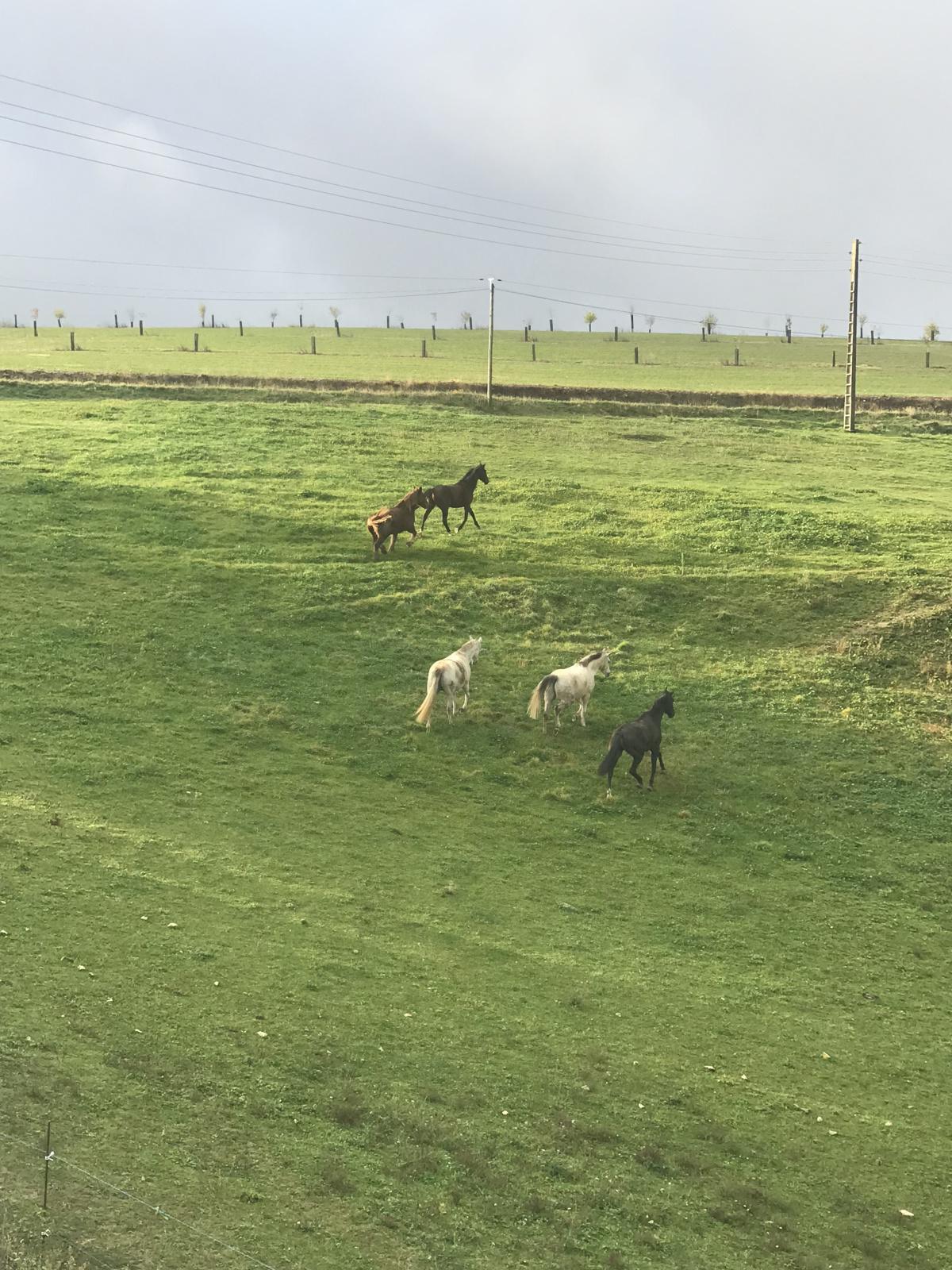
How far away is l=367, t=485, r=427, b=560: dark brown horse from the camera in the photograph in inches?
1123

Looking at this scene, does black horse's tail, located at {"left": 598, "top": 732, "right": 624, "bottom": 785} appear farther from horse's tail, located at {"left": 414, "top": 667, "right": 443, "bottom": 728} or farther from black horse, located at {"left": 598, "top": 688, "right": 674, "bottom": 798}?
horse's tail, located at {"left": 414, "top": 667, "right": 443, "bottom": 728}

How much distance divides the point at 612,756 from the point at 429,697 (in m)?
3.56

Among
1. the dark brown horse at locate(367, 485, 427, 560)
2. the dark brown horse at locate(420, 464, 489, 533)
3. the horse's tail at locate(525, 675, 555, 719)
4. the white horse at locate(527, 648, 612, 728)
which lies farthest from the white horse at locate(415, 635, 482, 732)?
the dark brown horse at locate(420, 464, 489, 533)

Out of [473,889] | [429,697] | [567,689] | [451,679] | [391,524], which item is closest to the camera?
[473,889]

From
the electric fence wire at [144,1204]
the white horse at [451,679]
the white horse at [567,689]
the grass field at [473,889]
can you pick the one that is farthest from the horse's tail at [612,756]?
the electric fence wire at [144,1204]

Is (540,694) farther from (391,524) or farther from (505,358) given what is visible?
(505,358)

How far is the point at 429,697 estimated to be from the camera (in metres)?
20.1

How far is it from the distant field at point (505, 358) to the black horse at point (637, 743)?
4079 centimetres

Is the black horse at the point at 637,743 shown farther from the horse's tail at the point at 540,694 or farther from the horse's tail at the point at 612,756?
the horse's tail at the point at 540,694

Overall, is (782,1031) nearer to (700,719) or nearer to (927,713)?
(700,719)

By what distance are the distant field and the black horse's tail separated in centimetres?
4114

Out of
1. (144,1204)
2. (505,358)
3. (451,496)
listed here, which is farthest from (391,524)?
(505,358)

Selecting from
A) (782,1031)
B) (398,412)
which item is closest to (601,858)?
(782,1031)

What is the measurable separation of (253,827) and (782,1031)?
777 cm
